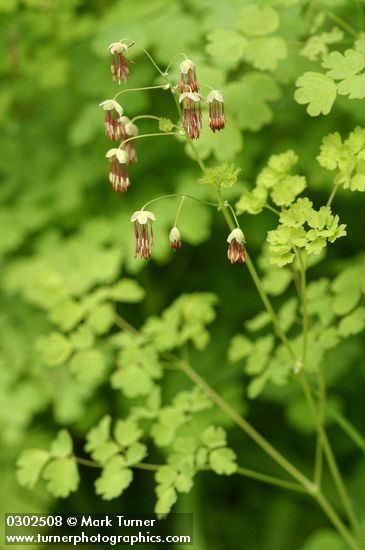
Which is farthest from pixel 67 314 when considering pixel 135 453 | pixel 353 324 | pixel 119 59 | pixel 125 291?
pixel 119 59

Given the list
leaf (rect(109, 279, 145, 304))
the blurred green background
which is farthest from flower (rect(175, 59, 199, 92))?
the blurred green background

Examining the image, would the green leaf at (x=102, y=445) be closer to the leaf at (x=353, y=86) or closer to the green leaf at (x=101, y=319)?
the green leaf at (x=101, y=319)

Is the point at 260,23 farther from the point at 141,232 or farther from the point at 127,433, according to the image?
the point at 127,433

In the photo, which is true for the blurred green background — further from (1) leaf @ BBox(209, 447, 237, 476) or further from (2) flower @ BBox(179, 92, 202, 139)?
(2) flower @ BBox(179, 92, 202, 139)

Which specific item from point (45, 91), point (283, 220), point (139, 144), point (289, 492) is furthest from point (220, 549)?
point (45, 91)

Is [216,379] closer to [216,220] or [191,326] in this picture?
[216,220]

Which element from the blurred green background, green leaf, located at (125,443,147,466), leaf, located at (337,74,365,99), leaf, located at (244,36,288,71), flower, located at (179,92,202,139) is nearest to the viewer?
flower, located at (179,92,202,139)

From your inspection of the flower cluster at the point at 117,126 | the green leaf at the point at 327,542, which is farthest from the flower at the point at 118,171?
the green leaf at the point at 327,542
